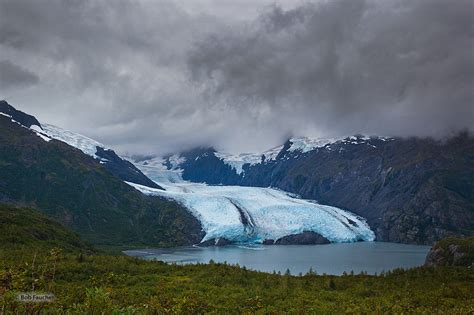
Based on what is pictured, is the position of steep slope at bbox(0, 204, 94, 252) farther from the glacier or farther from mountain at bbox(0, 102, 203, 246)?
the glacier

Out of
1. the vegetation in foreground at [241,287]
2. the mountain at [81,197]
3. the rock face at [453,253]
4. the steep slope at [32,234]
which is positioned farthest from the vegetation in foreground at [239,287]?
the mountain at [81,197]

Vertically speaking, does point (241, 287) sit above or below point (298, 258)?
below

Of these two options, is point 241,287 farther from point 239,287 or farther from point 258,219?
→ point 258,219

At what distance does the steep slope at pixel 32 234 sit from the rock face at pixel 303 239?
84058 millimetres

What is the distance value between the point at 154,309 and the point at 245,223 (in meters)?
131

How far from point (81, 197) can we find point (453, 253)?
396 feet

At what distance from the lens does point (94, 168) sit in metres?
181

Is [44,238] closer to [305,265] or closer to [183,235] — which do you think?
[305,265]

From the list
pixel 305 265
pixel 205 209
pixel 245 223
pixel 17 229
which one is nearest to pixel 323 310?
pixel 17 229

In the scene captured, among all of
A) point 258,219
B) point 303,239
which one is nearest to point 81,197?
point 258,219

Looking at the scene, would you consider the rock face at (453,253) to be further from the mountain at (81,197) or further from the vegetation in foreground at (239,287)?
the mountain at (81,197)

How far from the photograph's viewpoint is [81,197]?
6511 inches

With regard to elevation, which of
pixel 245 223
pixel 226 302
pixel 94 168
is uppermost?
pixel 94 168

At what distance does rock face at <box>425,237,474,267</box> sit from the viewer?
7262cm
